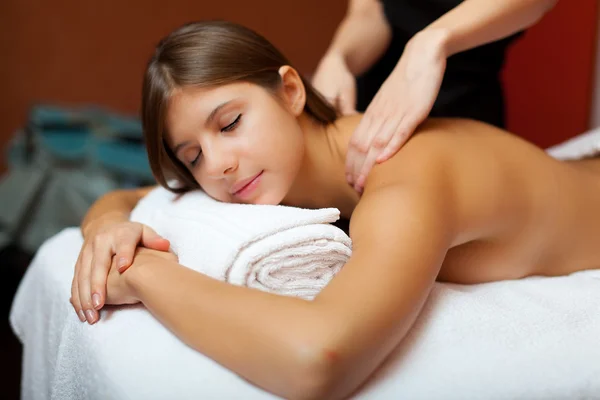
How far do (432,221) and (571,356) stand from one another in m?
0.25

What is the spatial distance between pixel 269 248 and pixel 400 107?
389 mm

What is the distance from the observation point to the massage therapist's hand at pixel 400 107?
3.46 ft

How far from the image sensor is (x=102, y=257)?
982 mm

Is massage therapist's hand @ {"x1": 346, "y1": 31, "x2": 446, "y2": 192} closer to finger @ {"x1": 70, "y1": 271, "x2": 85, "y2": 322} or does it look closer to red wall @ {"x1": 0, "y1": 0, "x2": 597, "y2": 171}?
finger @ {"x1": 70, "y1": 271, "x2": 85, "y2": 322}

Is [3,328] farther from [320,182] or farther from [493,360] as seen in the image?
[493,360]

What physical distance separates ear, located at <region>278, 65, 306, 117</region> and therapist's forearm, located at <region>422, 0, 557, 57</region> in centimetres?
26

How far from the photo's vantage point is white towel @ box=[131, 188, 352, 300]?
2.82 feet

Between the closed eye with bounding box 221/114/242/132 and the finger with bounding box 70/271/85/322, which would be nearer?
the finger with bounding box 70/271/85/322

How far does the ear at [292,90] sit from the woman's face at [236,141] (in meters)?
0.04

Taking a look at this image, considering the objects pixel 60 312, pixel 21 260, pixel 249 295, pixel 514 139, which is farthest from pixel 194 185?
pixel 21 260

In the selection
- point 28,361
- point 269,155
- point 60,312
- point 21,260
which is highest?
point 269,155

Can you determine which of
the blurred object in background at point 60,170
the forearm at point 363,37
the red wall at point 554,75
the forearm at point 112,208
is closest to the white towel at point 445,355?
the forearm at point 112,208

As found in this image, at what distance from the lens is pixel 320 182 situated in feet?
3.92

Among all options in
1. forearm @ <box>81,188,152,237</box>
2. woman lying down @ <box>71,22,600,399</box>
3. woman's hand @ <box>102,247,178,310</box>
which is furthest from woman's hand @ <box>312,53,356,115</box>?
woman's hand @ <box>102,247,178,310</box>
